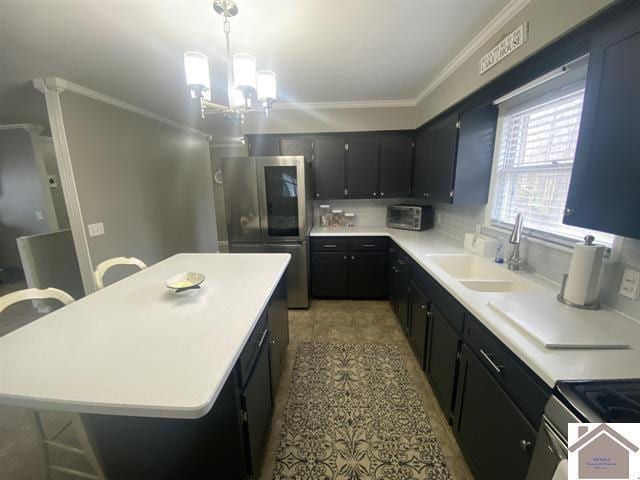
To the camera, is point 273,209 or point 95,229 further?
point 273,209

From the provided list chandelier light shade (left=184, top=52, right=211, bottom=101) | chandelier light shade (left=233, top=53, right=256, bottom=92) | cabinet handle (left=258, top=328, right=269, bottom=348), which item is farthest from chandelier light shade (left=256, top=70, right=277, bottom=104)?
cabinet handle (left=258, top=328, right=269, bottom=348)

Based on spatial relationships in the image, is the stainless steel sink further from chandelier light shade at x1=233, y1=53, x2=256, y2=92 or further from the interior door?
chandelier light shade at x1=233, y1=53, x2=256, y2=92

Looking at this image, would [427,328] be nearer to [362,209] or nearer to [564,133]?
[564,133]

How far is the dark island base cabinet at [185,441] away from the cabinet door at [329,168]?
2.56m

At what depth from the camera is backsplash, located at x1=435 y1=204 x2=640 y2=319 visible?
1.10 meters

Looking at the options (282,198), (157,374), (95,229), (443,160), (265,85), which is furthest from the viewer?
(282,198)

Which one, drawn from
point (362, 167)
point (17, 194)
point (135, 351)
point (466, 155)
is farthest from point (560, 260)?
point (17, 194)

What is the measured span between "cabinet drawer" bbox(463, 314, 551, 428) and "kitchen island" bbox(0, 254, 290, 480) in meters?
1.04

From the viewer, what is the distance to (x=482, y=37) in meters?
1.74

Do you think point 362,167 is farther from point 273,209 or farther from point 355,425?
point 355,425

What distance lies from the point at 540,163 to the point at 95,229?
4.03 meters

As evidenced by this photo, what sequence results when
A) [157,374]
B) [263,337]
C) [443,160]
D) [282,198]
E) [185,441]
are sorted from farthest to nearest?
[282,198], [443,160], [263,337], [185,441], [157,374]

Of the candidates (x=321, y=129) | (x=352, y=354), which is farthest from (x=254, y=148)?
(x=352, y=354)

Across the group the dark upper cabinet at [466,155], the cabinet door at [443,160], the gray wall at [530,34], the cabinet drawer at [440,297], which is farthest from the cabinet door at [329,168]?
the cabinet drawer at [440,297]
